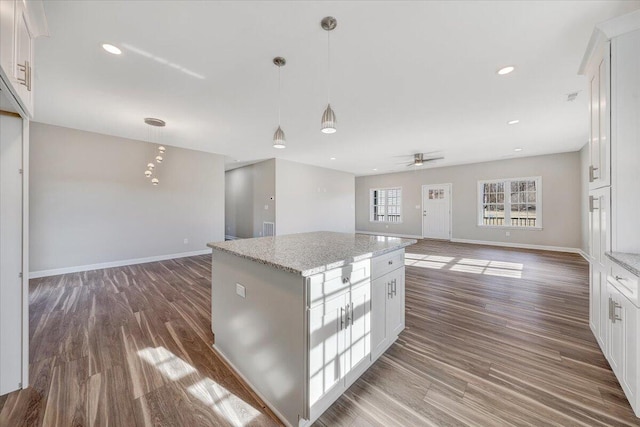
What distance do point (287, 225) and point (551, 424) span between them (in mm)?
6533

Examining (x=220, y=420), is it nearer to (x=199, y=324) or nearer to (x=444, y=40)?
(x=199, y=324)

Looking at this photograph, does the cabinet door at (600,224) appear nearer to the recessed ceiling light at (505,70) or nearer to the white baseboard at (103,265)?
the recessed ceiling light at (505,70)

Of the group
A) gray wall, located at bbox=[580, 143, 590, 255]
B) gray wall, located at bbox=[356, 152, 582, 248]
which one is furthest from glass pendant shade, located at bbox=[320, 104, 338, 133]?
gray wall, located at bbox=[356, 152, 582, 248]

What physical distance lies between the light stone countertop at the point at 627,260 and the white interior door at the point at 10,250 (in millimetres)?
3732

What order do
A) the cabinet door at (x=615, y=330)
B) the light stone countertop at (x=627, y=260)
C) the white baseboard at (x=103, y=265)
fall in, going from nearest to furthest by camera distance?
the light stone countertop at (x=627, y=260), the cabinet door at (x=615, y=330), the white baseboard at (x=103, y=265)

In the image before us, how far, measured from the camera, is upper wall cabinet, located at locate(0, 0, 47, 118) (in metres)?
1.21

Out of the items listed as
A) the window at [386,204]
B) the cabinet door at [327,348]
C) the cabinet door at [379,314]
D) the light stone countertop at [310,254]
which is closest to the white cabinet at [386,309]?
the cabinet door at [379,314]

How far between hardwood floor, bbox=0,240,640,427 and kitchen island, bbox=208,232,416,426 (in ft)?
0.50

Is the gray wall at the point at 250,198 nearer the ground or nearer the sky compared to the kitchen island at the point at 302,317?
nearer the sky

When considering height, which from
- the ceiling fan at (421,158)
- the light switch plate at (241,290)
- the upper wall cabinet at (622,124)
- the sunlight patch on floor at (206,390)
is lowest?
the sunlight patch on floor at (206,390)

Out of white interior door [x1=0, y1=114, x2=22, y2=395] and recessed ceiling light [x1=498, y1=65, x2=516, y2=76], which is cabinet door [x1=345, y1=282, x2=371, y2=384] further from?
recessed ceiling light [x1=498, y1=65, x2=516, y2=76]

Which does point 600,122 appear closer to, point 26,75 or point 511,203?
point 26,75

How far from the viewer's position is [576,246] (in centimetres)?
630

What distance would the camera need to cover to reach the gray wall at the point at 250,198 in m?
7.32
